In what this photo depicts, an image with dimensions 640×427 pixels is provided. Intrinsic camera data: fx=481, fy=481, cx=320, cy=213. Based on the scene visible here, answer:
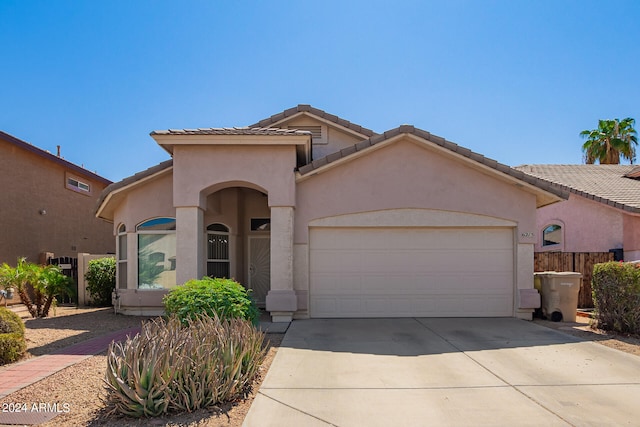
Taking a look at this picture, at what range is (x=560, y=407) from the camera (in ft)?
18.2

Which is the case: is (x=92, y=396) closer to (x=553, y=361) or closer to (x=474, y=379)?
(x=474, y=379)

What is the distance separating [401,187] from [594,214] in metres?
9.63

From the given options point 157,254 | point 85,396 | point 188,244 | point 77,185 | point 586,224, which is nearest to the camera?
point 85,396

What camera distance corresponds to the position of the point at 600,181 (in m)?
19.7

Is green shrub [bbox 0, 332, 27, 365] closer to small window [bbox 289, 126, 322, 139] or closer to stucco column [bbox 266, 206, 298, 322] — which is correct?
stucco column [bbox 266, 206, 298, 322]

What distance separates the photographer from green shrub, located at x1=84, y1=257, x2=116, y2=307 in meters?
15.7

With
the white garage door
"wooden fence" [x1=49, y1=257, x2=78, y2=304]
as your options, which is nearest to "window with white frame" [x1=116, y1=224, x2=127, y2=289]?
"wooden fence" [x1=49, y1=257, x2=78, y2=304]

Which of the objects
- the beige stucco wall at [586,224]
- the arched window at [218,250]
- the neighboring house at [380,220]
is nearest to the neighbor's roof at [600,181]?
the beige stucco wall at [586,224]

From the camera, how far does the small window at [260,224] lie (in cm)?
1481

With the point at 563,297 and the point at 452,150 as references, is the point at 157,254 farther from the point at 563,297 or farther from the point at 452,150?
the point at 563,297

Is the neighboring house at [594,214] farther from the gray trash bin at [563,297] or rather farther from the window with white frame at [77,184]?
the window with white frame at [77,184]

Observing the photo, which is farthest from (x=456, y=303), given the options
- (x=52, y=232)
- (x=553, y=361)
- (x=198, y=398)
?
(x=52, y=232)

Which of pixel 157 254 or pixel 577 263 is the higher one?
pixel 157 254

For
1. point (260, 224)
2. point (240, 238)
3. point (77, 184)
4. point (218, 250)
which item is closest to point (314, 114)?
point (260, 224)
